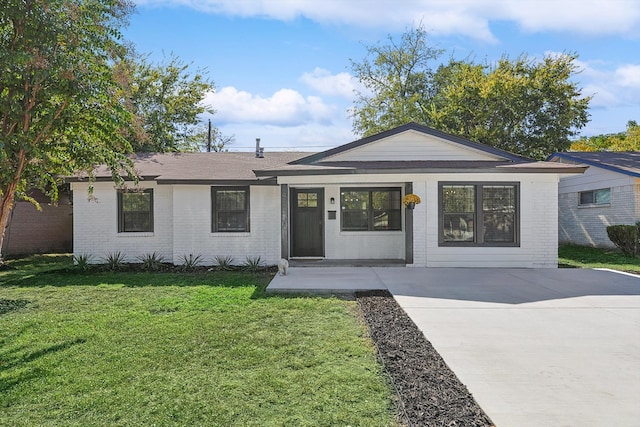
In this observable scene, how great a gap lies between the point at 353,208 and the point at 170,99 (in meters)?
17.4

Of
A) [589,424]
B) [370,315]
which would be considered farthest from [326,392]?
[370,315]

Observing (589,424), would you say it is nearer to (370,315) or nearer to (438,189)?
(370,315)

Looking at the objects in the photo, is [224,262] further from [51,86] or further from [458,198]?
[51,86]

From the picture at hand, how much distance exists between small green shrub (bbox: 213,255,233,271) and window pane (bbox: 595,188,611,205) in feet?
43.8

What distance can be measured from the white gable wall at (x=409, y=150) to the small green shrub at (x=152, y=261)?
5329mm

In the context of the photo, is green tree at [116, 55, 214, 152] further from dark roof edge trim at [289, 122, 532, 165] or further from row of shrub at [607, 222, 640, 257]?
row of shrub at [607, 222, 640, 257]

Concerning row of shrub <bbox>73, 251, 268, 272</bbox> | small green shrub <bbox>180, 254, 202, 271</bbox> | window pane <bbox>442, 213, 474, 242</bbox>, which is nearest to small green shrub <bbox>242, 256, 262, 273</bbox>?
row of shrub <bbox>73, 251, 268, 272</bbox>

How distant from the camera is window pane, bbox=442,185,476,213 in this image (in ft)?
34.9

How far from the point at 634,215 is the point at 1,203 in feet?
55.4

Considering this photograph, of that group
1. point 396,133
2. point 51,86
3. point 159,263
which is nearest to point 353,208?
point 396,133

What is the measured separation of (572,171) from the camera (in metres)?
10.0

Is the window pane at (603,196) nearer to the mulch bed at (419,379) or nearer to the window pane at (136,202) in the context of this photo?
the mulch bed at (419,379)

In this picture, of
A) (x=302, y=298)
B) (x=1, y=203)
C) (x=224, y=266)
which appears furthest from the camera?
(x=224, y=266)

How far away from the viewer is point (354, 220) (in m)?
12.0
